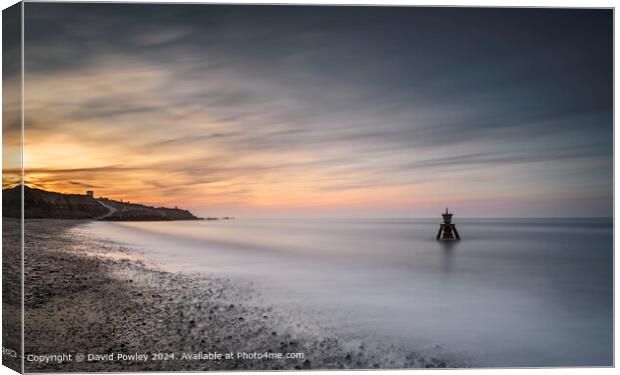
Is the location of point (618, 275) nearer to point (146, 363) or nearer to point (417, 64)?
point (417, 64)

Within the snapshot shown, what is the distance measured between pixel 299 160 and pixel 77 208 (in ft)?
8.42

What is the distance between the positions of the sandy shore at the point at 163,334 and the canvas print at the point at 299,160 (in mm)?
19

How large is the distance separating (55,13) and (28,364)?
3.35 m

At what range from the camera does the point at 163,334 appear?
176 inches

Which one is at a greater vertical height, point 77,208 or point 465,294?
point 77,208

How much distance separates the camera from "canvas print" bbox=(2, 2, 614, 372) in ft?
14.6

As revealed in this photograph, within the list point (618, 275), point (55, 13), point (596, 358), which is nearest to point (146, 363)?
point (55, 13)

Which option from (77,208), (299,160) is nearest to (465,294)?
(299,160)

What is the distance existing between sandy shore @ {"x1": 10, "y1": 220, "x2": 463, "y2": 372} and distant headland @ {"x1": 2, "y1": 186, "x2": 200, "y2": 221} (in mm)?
135

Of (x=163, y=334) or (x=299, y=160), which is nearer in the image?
(x=163, y=334)

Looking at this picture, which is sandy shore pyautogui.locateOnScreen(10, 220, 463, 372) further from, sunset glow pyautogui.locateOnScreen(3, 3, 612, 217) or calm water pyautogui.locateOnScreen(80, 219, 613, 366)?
sunset glow pyautogui.locateOnScreen(3, 3, 612, 217)

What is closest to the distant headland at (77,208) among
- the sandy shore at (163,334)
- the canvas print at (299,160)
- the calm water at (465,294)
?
the canvas print at (299,160)

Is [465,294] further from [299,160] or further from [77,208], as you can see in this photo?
[77,208]

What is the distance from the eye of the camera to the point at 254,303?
4918 mm
